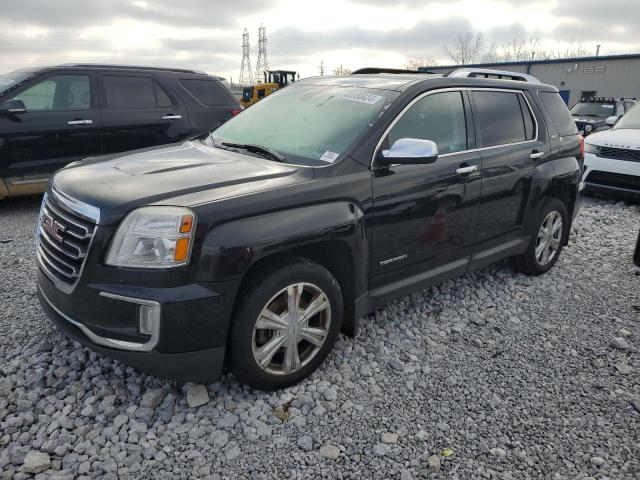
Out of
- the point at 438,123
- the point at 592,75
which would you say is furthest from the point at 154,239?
the point at 592,75

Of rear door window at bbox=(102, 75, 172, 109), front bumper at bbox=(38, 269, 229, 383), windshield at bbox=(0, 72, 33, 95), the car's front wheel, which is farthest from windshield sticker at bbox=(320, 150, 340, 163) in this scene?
windshield at bbox=(0, 72, 33, 95)

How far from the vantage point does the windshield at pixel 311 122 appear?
307 cm

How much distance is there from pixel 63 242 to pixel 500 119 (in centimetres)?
333

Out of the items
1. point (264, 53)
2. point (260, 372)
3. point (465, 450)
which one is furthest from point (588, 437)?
point (264, 53)

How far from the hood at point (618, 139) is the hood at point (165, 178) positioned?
274 inches

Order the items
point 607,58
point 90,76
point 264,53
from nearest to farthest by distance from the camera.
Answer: point 90,76 < point 607,58 < point 264,53

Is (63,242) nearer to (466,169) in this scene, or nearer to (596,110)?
(466,169)

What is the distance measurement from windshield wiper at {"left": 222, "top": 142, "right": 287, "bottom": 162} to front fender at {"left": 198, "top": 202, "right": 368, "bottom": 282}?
1.70 feet

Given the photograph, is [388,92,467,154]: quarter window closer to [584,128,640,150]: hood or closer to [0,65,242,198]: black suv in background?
[0,65,242,198]: black suv in background

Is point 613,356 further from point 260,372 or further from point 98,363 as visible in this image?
point 98,363

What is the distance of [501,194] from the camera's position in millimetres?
3963

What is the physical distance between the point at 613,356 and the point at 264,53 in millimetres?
72428

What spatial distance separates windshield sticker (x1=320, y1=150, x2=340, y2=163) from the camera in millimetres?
2948

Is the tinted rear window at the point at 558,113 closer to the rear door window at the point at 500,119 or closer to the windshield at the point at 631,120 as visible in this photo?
the rear door window at the point at 500,119
